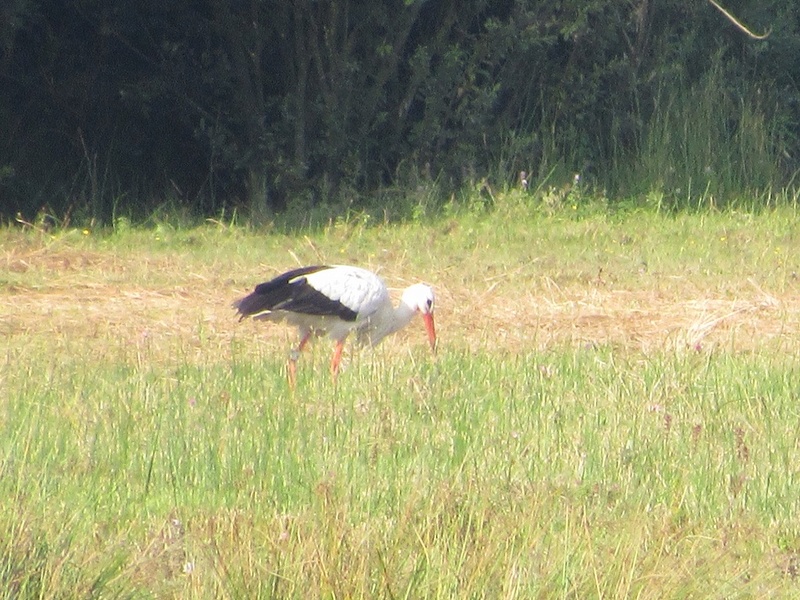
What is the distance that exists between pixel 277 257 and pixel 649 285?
9.03ft

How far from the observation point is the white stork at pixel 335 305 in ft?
23.3

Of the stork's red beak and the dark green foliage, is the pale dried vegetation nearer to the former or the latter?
the stork's red beak

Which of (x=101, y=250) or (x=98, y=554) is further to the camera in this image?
(x=101, y=250)

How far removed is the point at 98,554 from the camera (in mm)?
3648

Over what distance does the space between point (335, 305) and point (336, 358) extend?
35 centimetres

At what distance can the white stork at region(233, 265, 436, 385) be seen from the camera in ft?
23.3

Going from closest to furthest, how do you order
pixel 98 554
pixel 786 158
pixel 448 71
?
pixel 98 554 → pixel 448 71 → pixel 786 158

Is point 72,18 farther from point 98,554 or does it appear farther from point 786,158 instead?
point 98,554

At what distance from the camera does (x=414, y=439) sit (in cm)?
519

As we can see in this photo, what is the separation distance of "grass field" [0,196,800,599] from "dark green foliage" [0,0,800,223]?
9.91ft

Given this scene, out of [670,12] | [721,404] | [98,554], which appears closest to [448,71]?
[670,12]

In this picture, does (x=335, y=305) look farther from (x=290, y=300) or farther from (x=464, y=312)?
(x=464, y=312)

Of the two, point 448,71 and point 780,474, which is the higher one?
point 780,474

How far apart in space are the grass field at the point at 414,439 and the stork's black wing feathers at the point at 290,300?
0.81ft
